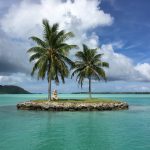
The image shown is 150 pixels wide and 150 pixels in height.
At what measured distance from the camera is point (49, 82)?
4500 cm

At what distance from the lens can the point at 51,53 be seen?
4375 cm

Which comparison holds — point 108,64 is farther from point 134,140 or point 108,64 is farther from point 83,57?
point 134,140

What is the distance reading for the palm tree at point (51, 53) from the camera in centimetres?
4381

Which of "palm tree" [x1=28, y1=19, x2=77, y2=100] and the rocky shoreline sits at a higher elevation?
"palm tree" [x1=28, y1=19, x2=77, y2=100]

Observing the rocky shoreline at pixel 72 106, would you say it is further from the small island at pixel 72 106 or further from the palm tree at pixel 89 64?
the palm tree at pixel 89 64

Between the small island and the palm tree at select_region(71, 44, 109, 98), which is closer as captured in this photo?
the small island

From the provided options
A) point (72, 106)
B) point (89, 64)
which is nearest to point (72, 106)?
point (72, 106)

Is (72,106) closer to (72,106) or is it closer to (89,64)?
(72,106)

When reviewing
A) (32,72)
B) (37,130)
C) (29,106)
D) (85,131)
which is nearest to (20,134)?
(37,130)

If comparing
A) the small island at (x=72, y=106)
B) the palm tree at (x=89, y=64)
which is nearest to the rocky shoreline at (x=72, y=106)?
the small island at (x=72, y=106)

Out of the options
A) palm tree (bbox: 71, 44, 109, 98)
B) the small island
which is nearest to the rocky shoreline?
the small island

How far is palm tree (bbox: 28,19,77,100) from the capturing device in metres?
43.8

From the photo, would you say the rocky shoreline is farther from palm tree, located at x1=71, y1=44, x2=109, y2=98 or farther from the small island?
palm tree, located at x1=71, y1=44, x2=109, y2=98

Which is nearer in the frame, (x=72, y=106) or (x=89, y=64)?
(x=72, y=106)
